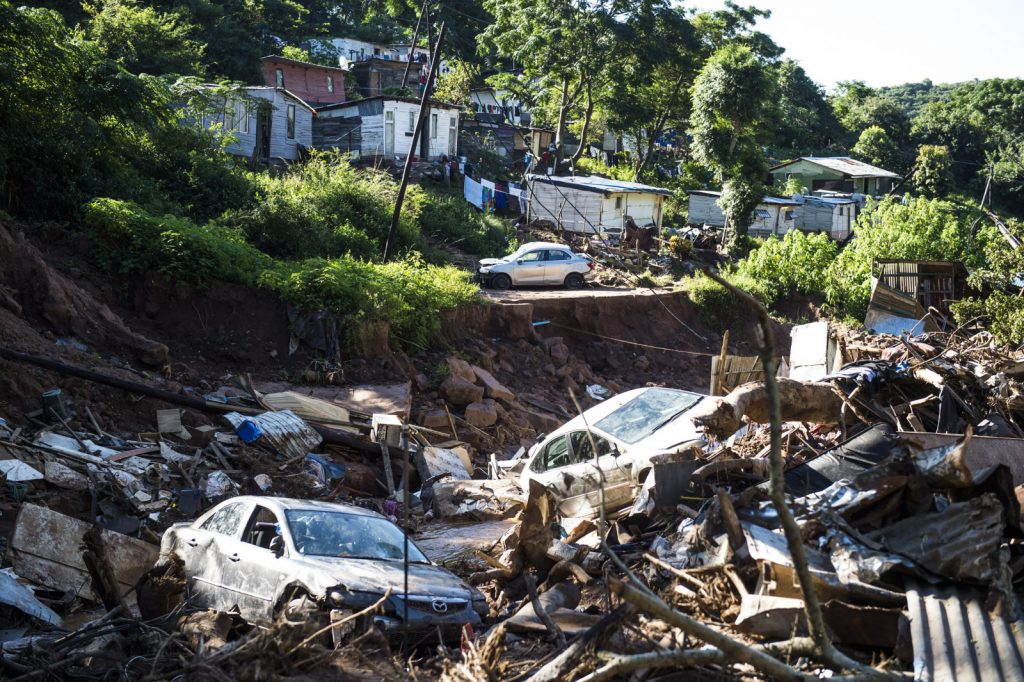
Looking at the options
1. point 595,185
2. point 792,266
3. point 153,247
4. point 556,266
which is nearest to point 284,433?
point 153,247

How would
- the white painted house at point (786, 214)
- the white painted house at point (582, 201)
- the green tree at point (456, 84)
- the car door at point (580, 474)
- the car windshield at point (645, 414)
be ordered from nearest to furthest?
the car door at point (580, 474) → the car windshield at point (645, 414) → the white painted house at point (582, 201) → the white painted house at point (786, 214) → the green tree at point (456, 84)

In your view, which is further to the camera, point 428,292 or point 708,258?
point 708,258

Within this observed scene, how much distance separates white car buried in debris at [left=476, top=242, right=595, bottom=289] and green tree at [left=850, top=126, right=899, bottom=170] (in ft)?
133

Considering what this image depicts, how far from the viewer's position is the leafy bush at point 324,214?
23594mm

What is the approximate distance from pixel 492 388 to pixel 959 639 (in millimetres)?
15086

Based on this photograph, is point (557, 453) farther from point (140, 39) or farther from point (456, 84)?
point (456, 84)

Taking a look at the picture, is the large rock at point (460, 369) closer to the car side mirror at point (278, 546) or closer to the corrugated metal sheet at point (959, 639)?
the car side mirror at point (278, 546)

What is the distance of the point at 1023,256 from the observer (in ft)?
66.0

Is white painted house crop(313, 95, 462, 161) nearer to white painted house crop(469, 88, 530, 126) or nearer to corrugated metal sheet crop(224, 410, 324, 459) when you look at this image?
white painted house crop(469, 88, 530, 126)

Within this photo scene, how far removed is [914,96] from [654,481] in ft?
456

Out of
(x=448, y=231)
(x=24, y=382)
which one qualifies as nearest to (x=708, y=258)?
(x=448, y=231)

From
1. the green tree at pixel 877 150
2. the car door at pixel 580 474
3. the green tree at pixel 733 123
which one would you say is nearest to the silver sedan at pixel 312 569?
the car door at pixel 580 474

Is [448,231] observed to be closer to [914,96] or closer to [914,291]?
[914,291]

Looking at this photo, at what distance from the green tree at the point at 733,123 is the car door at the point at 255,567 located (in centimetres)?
3414
